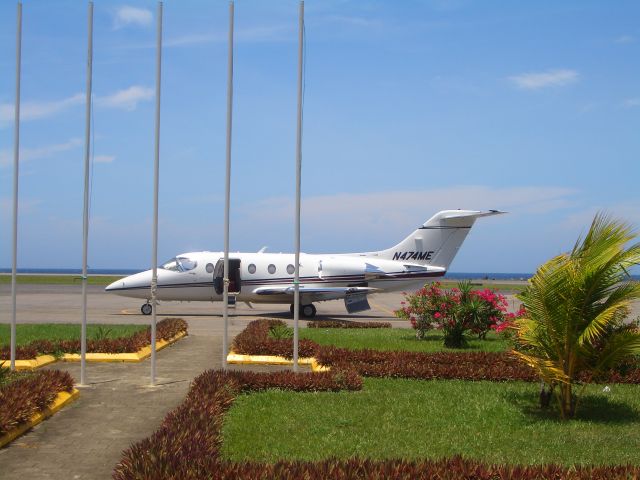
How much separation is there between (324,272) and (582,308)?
20618mm

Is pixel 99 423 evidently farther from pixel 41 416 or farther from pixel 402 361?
pixel 402 361

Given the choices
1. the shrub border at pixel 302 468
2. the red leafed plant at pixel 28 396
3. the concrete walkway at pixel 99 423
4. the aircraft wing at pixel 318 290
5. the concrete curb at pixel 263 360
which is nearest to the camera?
the shrub border at pixel 302 468

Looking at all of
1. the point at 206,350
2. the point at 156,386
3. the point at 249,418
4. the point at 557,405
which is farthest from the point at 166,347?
the point at 557,405

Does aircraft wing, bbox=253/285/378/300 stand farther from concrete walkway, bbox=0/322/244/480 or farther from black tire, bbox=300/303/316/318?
concrete walkway, bbox=0/322/244/480

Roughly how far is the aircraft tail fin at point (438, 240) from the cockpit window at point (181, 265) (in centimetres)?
843

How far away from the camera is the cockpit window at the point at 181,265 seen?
28.6m

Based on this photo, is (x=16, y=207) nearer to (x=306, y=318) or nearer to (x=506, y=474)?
(x=506, y=474)

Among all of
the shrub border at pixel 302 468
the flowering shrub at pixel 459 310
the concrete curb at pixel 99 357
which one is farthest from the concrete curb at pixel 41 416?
the flowering shrub at pixel 459 310

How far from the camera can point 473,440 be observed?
8.14m

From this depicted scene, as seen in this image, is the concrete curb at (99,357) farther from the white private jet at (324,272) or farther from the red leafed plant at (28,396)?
the white private jet at (324,272)

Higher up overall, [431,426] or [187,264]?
[187,264]

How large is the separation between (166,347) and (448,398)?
8.55 metres

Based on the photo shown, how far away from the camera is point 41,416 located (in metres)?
8.91

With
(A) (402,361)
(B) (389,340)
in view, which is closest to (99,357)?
(A) (402,361)
